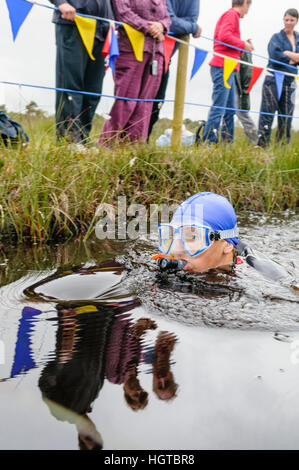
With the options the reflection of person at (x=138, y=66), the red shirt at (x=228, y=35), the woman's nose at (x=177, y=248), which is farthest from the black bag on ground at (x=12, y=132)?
the red shirt at (x=228, y=35)

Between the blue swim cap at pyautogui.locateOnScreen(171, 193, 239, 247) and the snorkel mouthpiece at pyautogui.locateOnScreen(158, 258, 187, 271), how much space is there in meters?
0.31

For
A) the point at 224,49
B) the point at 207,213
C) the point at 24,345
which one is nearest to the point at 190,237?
the point at 207,213

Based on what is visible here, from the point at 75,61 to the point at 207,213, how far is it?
285cm

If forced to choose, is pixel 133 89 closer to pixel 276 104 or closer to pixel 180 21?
pixel 180 21

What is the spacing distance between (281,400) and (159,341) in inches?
26.3

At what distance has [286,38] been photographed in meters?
8.09

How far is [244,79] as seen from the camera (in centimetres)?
784

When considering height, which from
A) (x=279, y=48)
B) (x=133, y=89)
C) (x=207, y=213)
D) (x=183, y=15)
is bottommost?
(x=207, y=213)

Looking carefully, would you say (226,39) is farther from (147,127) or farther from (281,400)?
(281,400)

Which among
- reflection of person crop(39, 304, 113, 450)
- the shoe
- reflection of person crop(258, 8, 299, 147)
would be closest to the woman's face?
reflection of person crop(258, 8, 299, 147)

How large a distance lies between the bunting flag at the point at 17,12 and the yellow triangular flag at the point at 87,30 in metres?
0.58

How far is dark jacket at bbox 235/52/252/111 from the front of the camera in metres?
7.66

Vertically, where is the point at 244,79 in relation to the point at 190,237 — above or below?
above
